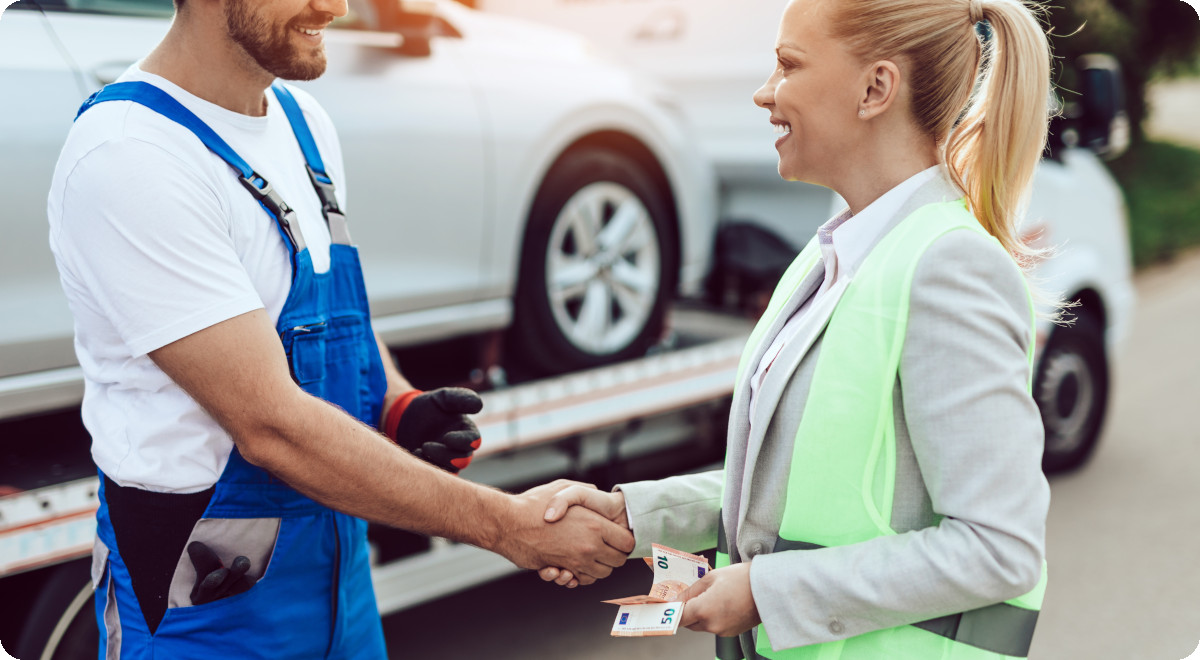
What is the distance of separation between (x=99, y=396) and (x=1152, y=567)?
397cm

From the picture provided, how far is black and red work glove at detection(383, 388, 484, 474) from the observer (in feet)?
6.23

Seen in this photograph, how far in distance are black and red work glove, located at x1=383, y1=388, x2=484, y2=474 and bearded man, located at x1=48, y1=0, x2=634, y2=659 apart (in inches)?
5.2

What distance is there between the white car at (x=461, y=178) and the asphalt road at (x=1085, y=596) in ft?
3.07

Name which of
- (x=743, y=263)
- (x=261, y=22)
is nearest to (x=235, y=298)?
(x=261, y=22)

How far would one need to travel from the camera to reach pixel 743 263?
427cm

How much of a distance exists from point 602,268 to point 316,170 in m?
1.78

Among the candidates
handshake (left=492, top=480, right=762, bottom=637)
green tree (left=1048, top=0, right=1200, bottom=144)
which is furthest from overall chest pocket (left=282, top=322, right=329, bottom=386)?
green tree (left=1048, top=0, right=1200, bottom=144)

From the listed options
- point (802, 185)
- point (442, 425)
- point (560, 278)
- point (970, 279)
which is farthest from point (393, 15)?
point (970, 279)

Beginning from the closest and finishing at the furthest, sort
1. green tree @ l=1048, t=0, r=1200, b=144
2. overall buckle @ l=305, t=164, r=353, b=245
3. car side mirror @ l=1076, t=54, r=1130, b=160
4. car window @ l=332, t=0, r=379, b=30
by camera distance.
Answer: overall buckle @ l=305, t=164, r=353, b=245 < car window @ l=332, t=0, r=379, b=30 < car side mirror @ l=1076, t=54, r=1130, b=160 < green tree @ l=1048, t=0, r=1200, b=144

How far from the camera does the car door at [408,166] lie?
288cm

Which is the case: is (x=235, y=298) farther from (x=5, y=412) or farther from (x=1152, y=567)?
(x=1152, y=567)

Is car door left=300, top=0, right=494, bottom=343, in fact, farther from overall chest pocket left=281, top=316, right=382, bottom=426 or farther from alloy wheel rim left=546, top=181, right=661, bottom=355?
overall chest pocket left=281, top=316, right=382, bottom=426

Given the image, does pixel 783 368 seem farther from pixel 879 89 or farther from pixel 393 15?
pixel 393 15

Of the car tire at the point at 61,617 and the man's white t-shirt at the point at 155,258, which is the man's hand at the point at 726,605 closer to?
the man's white t-shirt at the point at 155,258
